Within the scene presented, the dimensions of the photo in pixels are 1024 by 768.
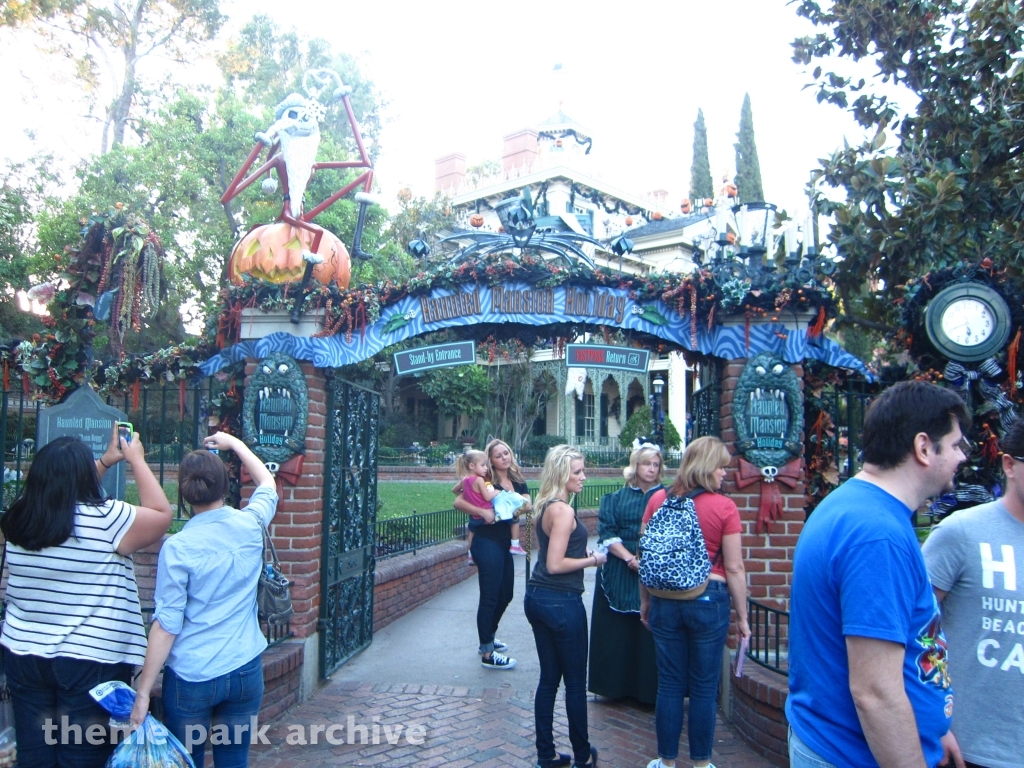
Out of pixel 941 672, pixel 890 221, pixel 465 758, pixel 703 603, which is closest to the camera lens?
pixel 941 672

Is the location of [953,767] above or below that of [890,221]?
below

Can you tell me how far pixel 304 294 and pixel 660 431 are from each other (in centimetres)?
463

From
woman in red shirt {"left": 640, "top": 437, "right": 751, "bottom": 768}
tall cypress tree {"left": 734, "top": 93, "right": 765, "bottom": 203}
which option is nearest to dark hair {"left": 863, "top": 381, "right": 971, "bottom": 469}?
woman in red shirt {"left": 640, "top": 437, "right": 751, "bottom": 768}

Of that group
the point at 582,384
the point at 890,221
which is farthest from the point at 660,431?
the point at 582,384

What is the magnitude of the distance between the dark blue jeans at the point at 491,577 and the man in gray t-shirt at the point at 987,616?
4.00 meters

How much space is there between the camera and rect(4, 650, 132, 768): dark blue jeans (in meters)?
3.01

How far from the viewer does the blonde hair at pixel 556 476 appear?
4.29 metres

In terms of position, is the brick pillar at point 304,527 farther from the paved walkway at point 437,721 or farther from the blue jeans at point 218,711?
the blue jeans at point 218,711

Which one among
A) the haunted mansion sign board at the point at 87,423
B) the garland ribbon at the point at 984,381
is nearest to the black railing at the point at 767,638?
the garland ribbon at the point at 984,381

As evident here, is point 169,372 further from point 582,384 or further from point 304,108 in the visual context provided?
point 582,384

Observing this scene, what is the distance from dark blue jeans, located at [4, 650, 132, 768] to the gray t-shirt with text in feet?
9.91

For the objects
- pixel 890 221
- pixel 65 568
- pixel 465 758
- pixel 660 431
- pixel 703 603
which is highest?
pixel 890 221

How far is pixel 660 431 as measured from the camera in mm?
8852

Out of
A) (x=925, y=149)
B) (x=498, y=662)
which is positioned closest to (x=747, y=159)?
(x=925, y=149)
